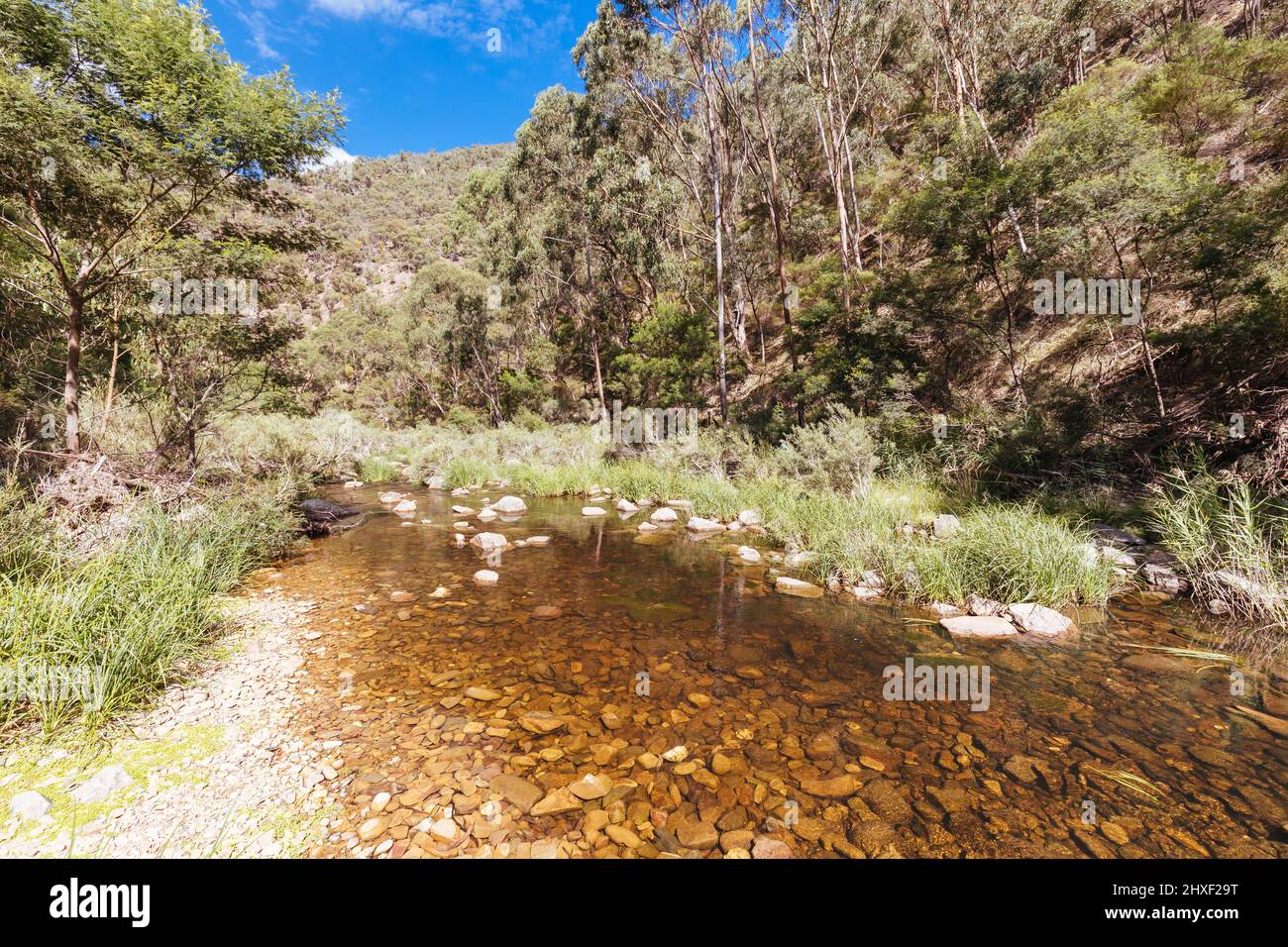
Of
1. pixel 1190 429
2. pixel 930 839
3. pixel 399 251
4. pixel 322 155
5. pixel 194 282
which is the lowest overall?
pixel 930 839

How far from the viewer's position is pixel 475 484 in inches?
685

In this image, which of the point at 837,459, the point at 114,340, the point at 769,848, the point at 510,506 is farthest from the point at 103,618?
the point at 837,459

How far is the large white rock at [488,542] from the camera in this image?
8859mm

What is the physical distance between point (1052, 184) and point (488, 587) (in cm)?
1336

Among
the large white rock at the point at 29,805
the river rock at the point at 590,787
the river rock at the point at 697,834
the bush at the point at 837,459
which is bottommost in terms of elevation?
the river rock at the point at 697,834

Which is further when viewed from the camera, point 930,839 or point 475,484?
point 475,484

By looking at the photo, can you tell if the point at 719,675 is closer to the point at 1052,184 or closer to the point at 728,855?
the point at 728,855

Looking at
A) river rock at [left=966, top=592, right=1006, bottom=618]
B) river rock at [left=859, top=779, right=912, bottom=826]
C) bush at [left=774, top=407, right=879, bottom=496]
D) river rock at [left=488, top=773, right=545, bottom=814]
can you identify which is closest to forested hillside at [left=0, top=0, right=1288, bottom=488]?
bush at [left=774, top=407, right=879, bottom=496]

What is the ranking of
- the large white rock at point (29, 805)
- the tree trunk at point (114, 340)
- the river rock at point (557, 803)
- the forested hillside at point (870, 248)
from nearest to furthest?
the large white rock at point (29, 805) → the river rock at point (557, 803) → the forested hillside at point (870, 248) → the tree trunk at point (114, 340)

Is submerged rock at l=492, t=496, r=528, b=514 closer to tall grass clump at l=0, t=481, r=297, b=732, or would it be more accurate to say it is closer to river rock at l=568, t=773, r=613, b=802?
tall grass clump at l=0, t=481, r=297, b=732

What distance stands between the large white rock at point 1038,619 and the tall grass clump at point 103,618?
8281 mm

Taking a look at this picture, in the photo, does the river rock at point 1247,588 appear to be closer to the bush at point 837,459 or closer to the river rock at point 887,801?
the bush at point 837,459

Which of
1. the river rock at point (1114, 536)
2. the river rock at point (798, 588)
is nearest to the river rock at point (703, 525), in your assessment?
the river rock at point (798, 588)
